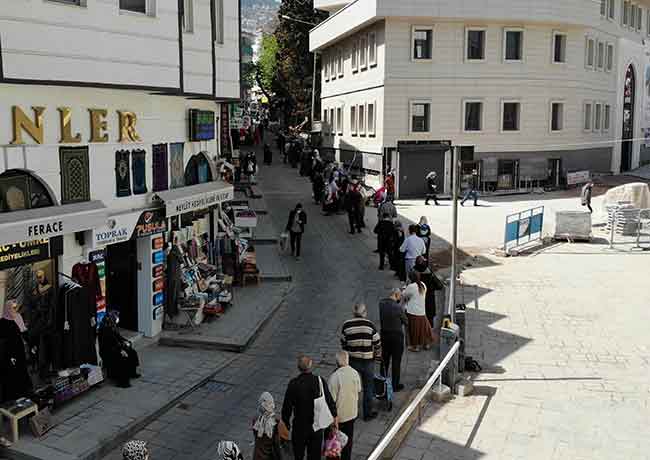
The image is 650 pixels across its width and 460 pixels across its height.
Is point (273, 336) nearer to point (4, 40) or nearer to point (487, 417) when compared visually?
point (487, 417)

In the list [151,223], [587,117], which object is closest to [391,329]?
[151,223]

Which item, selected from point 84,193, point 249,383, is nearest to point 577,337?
point 249,383

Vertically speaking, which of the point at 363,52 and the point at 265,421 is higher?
the point at 363,52

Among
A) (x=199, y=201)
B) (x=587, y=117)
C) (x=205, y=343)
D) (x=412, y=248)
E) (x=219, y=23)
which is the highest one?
(x=219, y=23)

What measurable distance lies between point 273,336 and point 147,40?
6161 millimetres

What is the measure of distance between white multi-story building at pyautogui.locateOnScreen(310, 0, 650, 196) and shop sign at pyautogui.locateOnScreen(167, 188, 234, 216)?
824 inches

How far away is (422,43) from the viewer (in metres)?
36.8

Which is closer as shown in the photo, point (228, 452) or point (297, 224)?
point (228, 452)

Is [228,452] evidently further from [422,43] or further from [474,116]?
[474,116]

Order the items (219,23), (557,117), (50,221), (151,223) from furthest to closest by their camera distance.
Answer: (557,117) → (219,23) → (151,223) → (50,221)

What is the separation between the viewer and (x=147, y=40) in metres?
12.3

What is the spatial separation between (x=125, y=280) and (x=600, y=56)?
38386mm

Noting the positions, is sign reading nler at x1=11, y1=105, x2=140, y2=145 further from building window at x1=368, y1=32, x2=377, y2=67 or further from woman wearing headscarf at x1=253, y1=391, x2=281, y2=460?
building window at x1=368, y1=32, x2=377, y2=67

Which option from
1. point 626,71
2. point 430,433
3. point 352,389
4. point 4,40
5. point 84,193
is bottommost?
point 430,433
